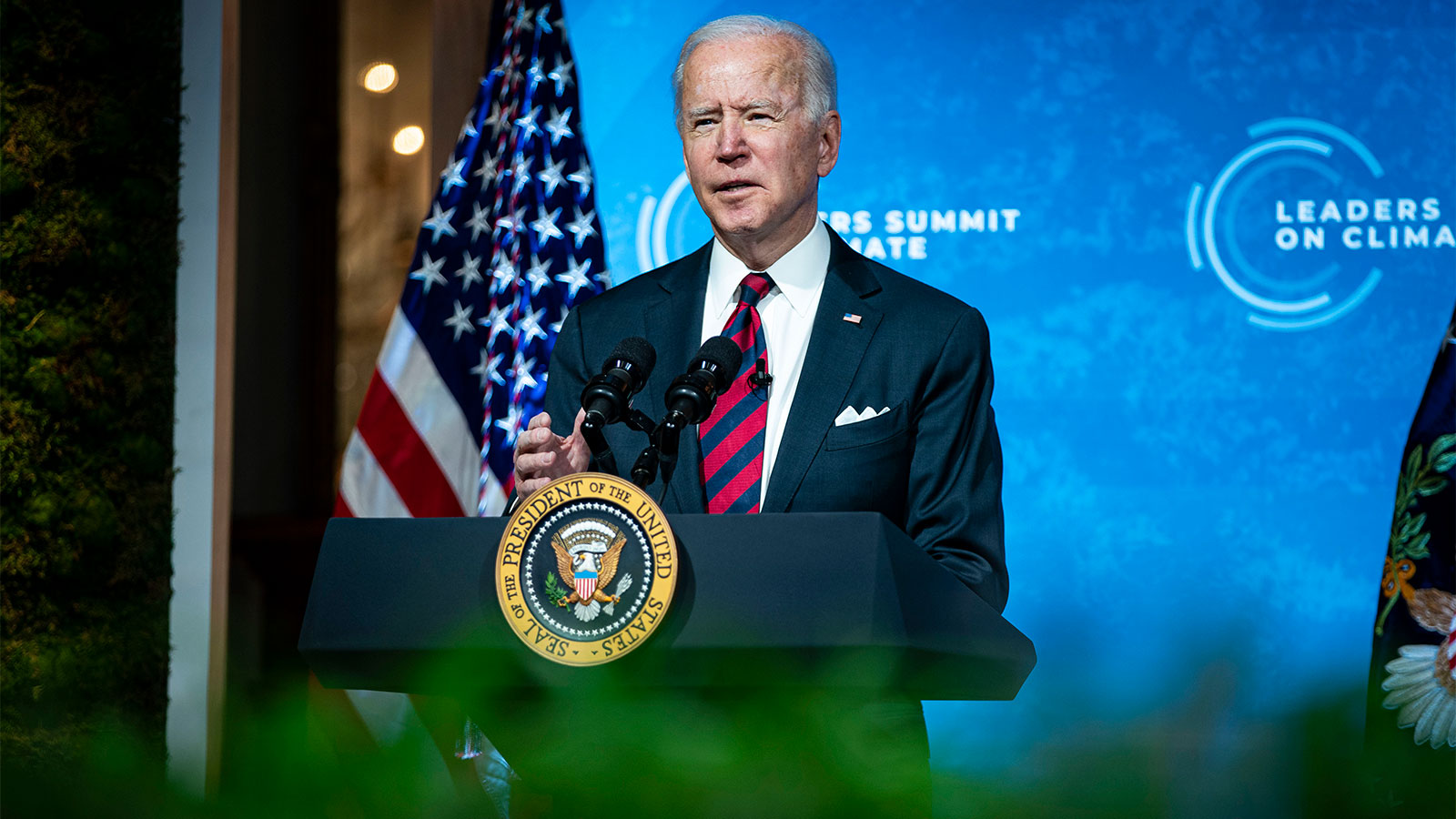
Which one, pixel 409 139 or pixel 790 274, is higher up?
pixel 409 139

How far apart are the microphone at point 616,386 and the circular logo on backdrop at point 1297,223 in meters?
2.68

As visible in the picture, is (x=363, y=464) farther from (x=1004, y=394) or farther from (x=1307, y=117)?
(x=1307, y=117)

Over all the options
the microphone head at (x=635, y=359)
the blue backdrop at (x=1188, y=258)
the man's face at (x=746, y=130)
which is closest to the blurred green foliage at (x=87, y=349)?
the blue backdrop at (x=1188, y=258)

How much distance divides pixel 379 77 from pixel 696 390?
3068mm

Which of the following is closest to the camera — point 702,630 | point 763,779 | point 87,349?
point 763,779

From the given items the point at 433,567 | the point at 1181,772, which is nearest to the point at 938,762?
the point at 1181,772

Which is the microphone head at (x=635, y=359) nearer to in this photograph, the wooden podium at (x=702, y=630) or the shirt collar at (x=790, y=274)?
the wooden podium at (x=702, y=630)

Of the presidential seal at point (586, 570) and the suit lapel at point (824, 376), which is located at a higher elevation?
the suit lapel at point (824, 376)

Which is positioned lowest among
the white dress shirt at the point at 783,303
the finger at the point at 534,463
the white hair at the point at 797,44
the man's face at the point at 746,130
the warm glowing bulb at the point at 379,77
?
the finger at the point at 534,463

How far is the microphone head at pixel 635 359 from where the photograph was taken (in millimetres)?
1076

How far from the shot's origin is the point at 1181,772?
0.37 meters

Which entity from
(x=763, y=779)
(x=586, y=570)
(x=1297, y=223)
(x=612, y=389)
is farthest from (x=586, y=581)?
(x=1297, y=223)

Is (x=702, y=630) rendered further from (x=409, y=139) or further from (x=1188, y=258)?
(x=409, y=139)

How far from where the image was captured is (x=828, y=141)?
1.67 metres
